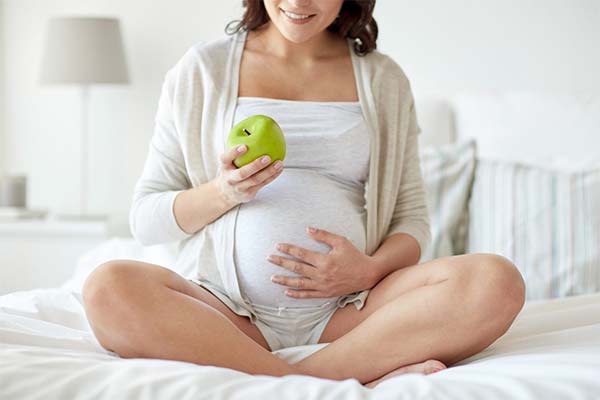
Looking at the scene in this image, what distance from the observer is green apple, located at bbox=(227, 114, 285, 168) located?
1.43 m

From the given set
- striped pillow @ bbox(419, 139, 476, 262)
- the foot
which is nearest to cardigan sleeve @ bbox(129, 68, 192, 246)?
the foot

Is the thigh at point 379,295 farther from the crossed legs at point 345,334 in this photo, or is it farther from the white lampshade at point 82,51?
the white lampshade at point 82,51

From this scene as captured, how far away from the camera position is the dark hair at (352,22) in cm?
181

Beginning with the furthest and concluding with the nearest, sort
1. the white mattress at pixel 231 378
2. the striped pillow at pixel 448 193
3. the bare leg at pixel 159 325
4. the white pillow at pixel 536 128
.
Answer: the white pillow at pixel 536 128
the striped pillow at pixel 448 193
the bare leg at pixel 159 325
the white mattress at pixel 231 378

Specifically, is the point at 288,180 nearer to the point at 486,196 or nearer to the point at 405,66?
the point at 486,196

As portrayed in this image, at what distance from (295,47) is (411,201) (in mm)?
381

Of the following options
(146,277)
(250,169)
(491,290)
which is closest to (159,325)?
(146,277)

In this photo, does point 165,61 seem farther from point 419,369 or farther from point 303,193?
point 419,369

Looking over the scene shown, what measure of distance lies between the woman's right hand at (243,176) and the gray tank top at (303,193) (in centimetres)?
7

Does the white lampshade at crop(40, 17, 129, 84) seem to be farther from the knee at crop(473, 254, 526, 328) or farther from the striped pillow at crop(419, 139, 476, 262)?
the knee at crop(473, 254, 526, 328)

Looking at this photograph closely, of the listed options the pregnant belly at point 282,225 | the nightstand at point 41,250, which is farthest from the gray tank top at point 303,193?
the nightstand at point 41,250

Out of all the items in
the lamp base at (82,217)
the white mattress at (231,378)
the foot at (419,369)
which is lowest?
the lamp base at (82,217)

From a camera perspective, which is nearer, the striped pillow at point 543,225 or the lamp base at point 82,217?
the striped pillow at point 543,225

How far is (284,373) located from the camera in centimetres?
134
